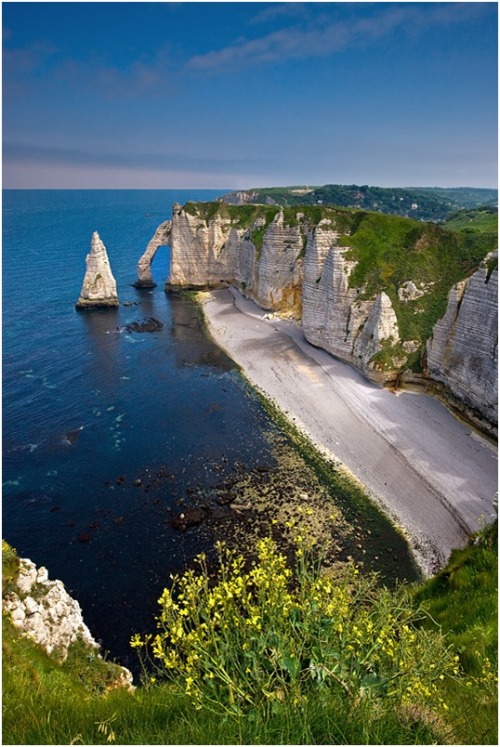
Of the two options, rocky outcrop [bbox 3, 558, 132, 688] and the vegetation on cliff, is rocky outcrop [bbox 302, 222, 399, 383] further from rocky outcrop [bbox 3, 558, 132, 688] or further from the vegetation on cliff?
the vegetation on cliff

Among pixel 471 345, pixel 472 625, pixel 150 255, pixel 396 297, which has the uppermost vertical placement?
pixel 150 255

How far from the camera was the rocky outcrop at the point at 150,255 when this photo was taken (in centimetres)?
8919

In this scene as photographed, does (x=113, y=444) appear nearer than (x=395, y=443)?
No

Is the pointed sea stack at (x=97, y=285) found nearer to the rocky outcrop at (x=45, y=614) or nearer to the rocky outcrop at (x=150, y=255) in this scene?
the rocky outcrop at (x=150, y=255)

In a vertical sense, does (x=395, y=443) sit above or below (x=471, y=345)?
below

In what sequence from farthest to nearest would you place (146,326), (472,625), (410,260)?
(146,326), (410,260), (472,625)

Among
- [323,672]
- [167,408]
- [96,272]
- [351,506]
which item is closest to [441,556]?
[351,506]

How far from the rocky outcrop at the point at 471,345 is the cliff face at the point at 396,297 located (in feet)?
0.29

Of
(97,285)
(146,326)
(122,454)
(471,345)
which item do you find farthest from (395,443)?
(97,285)

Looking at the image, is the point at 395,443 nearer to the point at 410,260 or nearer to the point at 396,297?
the point at 396,297

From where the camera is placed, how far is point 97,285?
75562 mm

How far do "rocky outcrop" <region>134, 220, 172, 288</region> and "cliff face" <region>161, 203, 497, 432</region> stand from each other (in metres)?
31.1

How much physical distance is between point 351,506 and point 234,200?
19017 centimetres

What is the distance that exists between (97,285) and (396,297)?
176 ft
